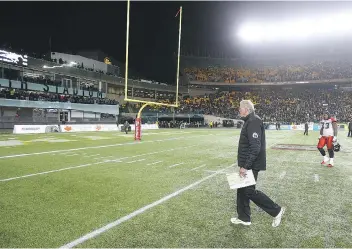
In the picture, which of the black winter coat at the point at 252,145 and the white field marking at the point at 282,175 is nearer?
the black winter coat at the point at 252,145

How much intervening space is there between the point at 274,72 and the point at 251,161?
261 ft

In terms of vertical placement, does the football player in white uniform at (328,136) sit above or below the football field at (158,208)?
above

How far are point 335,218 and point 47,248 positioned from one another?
14.4 feet

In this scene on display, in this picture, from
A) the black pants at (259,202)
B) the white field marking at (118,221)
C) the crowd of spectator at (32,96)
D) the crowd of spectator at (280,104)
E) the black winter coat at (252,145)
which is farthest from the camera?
the crowd of spectator at (280,104)

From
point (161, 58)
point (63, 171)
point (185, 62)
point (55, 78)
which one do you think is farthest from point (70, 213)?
point (185, 62)

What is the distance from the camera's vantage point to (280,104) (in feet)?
210

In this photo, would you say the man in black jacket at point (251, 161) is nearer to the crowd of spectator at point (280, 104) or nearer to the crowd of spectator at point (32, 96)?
the crowd of spectator at point (32, 96)

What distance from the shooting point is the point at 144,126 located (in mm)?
46500

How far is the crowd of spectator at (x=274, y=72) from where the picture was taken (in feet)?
232

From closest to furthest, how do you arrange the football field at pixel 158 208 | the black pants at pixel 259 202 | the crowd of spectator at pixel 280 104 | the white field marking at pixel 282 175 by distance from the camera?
the football field at pixel 158 208
the black pants at pixel 259 202
the white field marking at pixel 282 175
the crowd of spectator at pixel 280 104

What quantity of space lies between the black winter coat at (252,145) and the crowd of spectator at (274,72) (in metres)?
72.1

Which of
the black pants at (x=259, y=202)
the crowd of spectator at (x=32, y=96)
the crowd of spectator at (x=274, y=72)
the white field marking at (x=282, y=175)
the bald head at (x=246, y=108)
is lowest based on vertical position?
the white field marking at (x=282, y=175)

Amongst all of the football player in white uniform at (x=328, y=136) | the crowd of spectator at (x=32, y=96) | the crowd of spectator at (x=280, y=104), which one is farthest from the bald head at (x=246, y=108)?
the crowd of spectator at (x=280, y=104)

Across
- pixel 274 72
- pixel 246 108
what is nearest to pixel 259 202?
pixel 246 108
